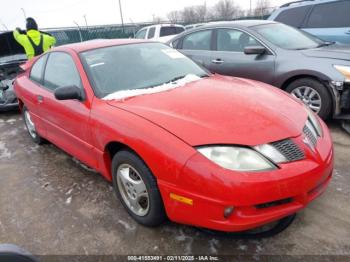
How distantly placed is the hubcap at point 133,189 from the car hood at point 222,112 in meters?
0.50

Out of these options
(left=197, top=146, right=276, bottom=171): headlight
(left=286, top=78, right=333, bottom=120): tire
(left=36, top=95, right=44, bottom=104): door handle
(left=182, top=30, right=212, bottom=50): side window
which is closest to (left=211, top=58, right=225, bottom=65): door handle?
(left=182, top=30, right=212, bottom=50): side window

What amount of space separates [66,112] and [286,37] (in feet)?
12.0

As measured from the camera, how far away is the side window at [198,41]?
5.68 m

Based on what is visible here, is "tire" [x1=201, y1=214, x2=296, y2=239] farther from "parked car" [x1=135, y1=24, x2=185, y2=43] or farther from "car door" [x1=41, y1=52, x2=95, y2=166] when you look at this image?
"parked car" [x1=135, y1=24, x2=185, y2=43]

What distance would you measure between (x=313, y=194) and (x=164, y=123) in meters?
1.16

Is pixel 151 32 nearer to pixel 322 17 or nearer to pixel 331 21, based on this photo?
pixel 322 17

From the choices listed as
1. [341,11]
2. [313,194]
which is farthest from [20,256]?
[341,11]

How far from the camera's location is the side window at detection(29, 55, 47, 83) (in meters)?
4.07

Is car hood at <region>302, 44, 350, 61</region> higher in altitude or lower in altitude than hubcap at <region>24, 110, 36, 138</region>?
higher

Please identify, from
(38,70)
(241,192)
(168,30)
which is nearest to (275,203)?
(241,192)

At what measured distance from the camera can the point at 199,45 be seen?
5.82 meters

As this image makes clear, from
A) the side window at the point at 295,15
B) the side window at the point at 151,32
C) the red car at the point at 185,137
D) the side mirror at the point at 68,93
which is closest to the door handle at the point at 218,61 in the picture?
the red car at the point at 185,137

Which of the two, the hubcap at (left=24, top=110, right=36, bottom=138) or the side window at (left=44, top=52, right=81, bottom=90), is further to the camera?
the hubcap at (left=24, top=110, right=36, bottom=138)

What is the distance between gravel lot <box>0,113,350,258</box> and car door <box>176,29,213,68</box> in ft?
8.84
